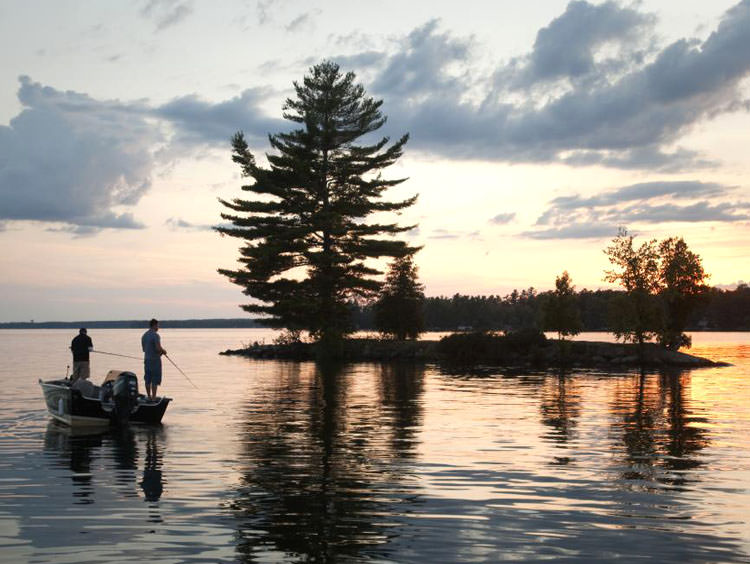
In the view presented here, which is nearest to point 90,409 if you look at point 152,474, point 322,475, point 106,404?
point 106,404

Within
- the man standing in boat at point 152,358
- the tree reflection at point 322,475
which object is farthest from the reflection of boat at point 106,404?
the tree reflection at point 322,475

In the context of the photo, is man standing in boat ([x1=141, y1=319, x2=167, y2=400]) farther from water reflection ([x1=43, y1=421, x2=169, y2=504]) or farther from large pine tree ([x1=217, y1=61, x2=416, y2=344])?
large pine tree ([x1=217, y1=61, x2=416, y2=344])

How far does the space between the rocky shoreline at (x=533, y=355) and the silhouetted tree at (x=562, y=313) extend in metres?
1.19

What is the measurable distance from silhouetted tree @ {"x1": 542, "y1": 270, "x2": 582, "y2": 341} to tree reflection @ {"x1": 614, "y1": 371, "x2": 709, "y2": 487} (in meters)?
24.2

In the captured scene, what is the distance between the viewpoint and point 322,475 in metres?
15.2

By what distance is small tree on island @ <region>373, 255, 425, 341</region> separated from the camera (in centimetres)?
7931

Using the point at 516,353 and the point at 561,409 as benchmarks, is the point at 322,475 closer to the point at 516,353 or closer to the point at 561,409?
the point at 561,409

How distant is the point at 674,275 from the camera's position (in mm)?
76500

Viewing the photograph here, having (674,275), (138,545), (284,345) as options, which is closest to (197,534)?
(138,545)

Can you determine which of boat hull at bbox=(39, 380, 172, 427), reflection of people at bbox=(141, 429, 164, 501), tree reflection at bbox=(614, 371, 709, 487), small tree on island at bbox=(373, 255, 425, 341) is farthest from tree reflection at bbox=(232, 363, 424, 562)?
small tree on island at bbox=(373, 255, 425, 341)

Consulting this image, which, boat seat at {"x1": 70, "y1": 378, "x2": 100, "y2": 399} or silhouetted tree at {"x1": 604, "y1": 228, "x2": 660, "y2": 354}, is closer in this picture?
boat seat at {"x1": 70, "y1": 378, "x2": 100, "y2": 399}

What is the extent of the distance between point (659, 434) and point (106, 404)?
1544 centimetres

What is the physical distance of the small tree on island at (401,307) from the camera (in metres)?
79.3

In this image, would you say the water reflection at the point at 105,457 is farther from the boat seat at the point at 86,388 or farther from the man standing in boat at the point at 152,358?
the man standing in boat at the point at 152,358
